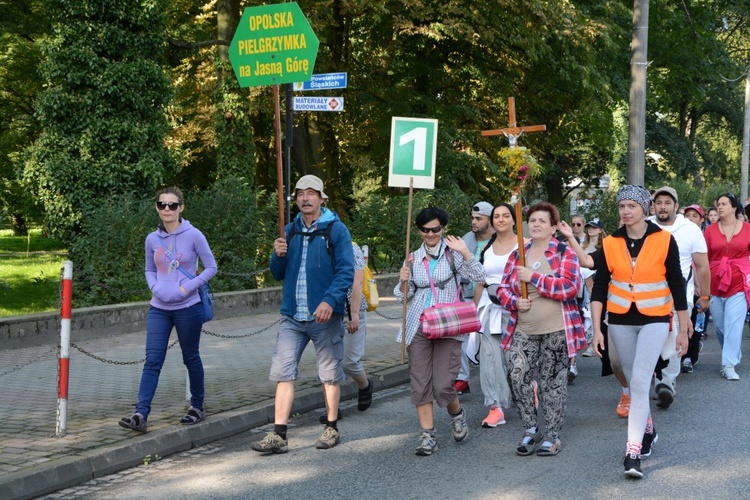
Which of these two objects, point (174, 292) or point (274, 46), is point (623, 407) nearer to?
point (174, 292)

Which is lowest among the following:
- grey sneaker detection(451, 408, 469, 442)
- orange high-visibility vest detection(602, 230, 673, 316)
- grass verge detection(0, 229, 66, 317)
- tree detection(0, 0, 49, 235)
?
grass verge detection(0, 229, 66, 317)

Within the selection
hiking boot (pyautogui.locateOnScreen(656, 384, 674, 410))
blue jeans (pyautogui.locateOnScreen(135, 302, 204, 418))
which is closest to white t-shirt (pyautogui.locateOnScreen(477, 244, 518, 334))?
hiking boot (pyautogui.locateOnScreen(656, 384, 674, 410))

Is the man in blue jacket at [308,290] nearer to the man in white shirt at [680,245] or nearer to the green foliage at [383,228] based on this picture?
the man in white shirt at [680,245]

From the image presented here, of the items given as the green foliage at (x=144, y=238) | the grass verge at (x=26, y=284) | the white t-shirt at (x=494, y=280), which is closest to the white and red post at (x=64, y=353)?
the white t-shirt at (x=494, y=280)

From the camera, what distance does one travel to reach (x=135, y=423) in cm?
720

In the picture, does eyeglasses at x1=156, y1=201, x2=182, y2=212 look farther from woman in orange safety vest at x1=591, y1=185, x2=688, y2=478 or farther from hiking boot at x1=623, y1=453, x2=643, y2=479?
hiking boot at x1=623, y1=453, x2=643, y2=479

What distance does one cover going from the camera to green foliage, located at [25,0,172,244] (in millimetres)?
17312

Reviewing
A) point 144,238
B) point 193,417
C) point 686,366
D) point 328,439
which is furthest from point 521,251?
point 144,238

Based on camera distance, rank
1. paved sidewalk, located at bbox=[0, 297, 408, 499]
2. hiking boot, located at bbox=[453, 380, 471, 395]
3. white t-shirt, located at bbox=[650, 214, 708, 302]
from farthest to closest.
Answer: white t-shirt, located at bbox=[650, 214, 708, 302] < hiking boot, located at bbox=[453, 380, 471, 395] < paved sidewalk, located at bbox=[0, 297, 408, 499]

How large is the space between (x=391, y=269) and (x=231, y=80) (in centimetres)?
509

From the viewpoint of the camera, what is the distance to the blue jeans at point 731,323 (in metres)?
10.8

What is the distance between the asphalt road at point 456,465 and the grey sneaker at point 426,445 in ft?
0.18

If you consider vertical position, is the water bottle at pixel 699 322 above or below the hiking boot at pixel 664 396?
above

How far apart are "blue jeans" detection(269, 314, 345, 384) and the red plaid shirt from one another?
1192 millimetres
